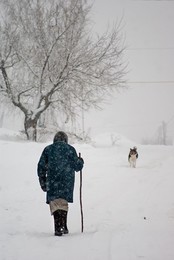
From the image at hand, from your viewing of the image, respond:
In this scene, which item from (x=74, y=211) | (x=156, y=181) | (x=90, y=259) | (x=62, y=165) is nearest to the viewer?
(x=90, y=259)

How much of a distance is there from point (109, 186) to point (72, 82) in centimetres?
987

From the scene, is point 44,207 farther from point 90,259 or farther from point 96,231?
point 90,259

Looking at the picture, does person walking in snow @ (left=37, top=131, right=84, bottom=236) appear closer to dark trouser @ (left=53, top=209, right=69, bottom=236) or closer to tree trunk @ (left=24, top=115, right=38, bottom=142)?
dark trouser @ (left=53, top=209, right=69, bottom=236)

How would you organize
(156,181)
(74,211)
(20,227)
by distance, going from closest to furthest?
1. (20,227)
2. (74,211)
3. (156,181)

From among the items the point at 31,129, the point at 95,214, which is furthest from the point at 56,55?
the point at 95,214

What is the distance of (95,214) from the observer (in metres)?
8.28

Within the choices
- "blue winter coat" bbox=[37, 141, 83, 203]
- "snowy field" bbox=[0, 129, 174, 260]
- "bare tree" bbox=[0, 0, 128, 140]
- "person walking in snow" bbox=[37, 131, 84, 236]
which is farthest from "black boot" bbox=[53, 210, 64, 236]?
"bare tree" bbox=[0, 0, 128, 140]

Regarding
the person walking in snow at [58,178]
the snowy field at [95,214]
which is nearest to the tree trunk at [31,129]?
the snowy field at [95,214]

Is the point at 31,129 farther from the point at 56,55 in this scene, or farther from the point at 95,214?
the point at 95,214

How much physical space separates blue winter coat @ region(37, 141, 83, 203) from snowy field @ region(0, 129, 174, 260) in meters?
0.67

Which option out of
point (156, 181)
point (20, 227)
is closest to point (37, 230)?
point (20, 227)

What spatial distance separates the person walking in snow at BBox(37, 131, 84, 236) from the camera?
21.0ft

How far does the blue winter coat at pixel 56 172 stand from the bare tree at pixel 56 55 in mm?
13797

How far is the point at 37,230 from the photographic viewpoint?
685 cm
